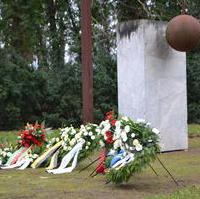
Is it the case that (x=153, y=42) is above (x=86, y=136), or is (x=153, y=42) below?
above

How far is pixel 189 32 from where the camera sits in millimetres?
10234

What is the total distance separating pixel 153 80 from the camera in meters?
10.9

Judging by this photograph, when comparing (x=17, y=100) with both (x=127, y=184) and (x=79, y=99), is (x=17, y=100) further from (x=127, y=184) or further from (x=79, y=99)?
(x=127, y=184)

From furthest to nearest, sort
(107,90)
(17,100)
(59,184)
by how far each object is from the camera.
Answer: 1. (107,90)
2. (17,100)
3. (59,184)

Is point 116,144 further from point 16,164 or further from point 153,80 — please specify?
point 153,80

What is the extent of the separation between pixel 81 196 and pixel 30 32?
59.3ft

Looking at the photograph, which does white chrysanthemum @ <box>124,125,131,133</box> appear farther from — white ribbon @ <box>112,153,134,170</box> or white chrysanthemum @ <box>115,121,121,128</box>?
white ribbon @ <box>112,153,134,170</box>

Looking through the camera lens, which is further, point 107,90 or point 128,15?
point 128,15

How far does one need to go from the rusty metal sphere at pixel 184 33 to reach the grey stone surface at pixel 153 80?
2.11 feet

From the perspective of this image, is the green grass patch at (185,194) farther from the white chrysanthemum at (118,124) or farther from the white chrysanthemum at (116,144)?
the white chrysanthemum at (118,124)

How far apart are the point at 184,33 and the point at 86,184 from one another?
13.3ft

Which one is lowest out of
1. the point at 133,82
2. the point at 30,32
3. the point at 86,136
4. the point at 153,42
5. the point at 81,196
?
the point at 81,196

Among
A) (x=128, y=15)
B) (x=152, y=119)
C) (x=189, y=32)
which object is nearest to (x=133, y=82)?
(x=152, y=119)

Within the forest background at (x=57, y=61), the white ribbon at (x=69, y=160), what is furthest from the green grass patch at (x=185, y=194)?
the forest background at (x=57, y=61)
